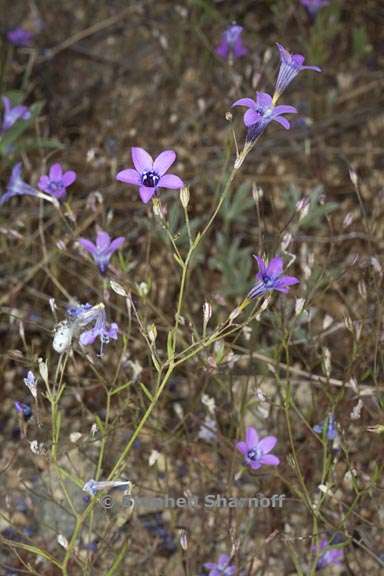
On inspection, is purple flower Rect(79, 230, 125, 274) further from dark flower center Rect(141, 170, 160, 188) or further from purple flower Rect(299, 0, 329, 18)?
purple flower Rect(299, 0, 329, 18)

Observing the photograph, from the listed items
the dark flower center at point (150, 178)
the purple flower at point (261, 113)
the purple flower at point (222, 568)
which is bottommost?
the purple flower at point (222, 568)

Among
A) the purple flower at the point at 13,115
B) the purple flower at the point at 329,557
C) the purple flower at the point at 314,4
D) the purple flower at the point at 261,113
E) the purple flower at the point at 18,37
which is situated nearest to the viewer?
the purple flower at the point at 261,113

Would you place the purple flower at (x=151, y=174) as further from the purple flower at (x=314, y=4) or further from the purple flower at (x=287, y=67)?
the purple flower at (x=314, y=4)

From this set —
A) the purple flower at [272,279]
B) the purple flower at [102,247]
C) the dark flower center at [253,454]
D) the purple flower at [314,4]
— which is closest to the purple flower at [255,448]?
the dark flower center at [253,454]

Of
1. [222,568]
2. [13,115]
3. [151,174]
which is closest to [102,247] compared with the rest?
[151,174]

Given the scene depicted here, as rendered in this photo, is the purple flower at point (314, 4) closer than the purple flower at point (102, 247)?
No
